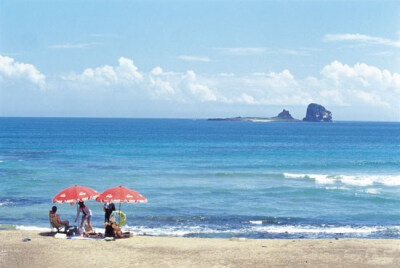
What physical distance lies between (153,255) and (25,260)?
3826 mm

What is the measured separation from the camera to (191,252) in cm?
1678

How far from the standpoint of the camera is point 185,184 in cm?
3662

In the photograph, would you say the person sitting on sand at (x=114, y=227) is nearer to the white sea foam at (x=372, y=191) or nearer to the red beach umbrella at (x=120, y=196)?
the red beach umbrella at (x=120, y=196)

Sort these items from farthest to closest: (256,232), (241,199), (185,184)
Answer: (185,184)
(241,199)
(256,232)

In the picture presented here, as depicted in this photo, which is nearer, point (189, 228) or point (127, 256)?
point (127, 256)

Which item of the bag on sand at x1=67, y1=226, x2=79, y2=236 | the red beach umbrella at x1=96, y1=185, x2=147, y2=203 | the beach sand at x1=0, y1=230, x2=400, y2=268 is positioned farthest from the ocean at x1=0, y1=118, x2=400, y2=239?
the red beach umbrella at x1=96, y1=185, x2=147, y2=203

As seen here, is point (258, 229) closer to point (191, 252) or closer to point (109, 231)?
point (191, 252)

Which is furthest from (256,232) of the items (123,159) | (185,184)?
(123,159)

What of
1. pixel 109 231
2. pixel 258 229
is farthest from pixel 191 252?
pixel 258 229

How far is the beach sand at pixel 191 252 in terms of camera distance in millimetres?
15297

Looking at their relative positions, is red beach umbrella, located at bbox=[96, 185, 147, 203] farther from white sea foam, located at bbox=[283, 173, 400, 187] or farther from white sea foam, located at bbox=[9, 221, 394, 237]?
white sea foam, located at bbox=[283, 173, 400, 187]

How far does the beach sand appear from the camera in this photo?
50.2 ft

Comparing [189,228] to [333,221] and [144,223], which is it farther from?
[333,221]

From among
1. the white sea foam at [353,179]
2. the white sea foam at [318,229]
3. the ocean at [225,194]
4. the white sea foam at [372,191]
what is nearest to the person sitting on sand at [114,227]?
the ocean at [225,194]
